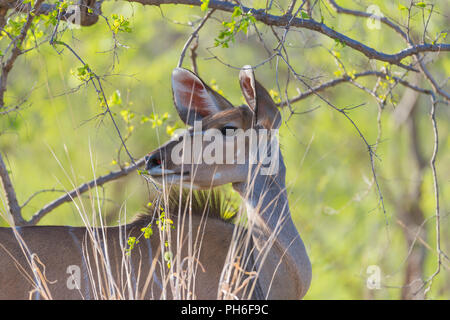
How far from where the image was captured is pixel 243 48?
13.6 metres

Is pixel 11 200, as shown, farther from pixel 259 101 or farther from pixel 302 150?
pixel 302 150

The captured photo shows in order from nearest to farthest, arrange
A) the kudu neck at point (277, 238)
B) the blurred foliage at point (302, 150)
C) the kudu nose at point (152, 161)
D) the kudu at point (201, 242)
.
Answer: the kudu at point (201, 242), the kudu nose at point (152, 161), the kudu neck at point (277, 238), the blurred foliage at point (302, 150)

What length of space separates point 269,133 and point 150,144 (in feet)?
26.1

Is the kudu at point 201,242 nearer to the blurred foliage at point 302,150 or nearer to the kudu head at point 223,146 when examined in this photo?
the kudu head at point 223,146

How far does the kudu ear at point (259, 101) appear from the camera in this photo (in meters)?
4.04

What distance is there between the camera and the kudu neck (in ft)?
13.4

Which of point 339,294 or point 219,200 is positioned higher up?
point 219,200

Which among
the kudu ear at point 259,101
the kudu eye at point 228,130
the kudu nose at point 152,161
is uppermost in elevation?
the kudu ear at point 259,101

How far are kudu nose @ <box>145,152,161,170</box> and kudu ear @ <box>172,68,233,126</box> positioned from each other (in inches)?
23.6

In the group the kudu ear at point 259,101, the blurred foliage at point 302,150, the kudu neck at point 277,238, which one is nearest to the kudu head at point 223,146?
the kudu ear at point 259,101

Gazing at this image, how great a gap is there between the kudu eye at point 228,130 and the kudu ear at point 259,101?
7.0 inches

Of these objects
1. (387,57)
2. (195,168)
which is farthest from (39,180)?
(387,57)

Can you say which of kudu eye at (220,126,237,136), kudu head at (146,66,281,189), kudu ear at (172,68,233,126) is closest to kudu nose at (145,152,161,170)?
kudu head at (146,66,281,189)
